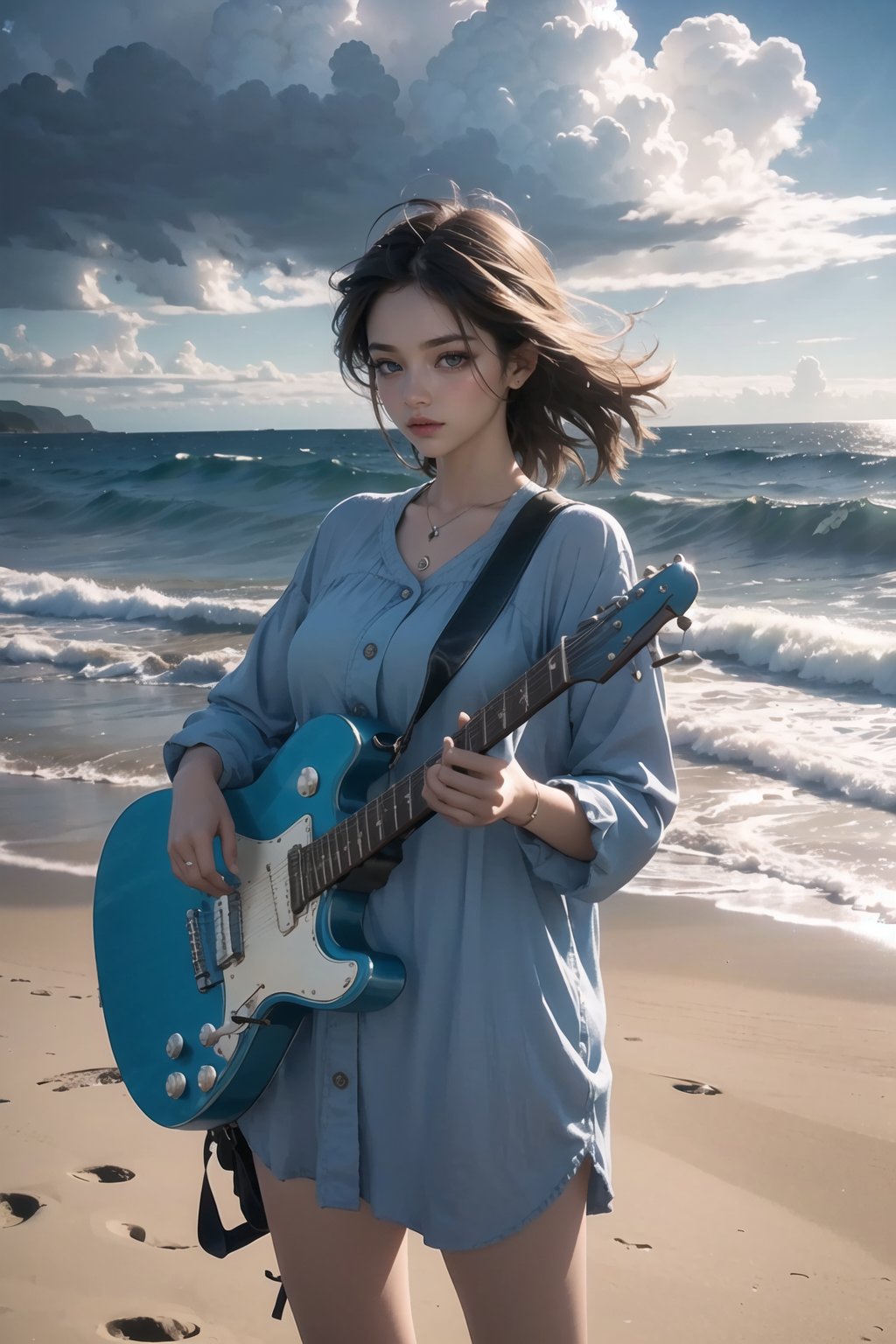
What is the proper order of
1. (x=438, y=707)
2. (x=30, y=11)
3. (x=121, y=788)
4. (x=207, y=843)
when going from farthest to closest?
(x=30, y=11) → (x=121, y=788) → (x=207, y=843) → (x=438, y=707)

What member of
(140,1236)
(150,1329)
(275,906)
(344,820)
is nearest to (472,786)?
(344,820)

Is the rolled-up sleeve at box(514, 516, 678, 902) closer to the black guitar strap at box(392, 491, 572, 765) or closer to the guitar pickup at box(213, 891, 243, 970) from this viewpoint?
the black guitar strap at box(392, 491, 572, 765)

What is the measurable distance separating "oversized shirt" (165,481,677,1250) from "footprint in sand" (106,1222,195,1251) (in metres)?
1.08

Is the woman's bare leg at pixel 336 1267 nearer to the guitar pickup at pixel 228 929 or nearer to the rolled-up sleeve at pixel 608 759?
the guitar pickup at pixel 228 929

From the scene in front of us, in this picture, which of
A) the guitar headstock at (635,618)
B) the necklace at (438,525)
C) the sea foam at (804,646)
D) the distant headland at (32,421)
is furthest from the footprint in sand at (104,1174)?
the distant headland at (32,421)

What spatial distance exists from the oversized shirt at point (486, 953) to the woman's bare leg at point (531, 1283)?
3 centimetres

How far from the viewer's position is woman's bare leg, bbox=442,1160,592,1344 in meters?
1.25

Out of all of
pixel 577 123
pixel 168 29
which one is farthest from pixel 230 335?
pixel 577 123

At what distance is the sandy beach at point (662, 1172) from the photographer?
2.15 metres

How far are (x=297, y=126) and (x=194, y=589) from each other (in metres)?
9.79

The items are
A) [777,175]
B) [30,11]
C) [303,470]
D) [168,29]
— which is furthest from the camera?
[303,470]

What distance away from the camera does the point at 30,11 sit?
15328 mm

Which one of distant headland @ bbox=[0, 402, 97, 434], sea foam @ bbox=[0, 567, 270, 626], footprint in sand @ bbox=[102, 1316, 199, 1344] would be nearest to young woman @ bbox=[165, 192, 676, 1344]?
footprint in sand @ bbox=[102, 1316, 199, 1344]

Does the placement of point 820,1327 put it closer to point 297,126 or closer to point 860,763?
point 860,763
